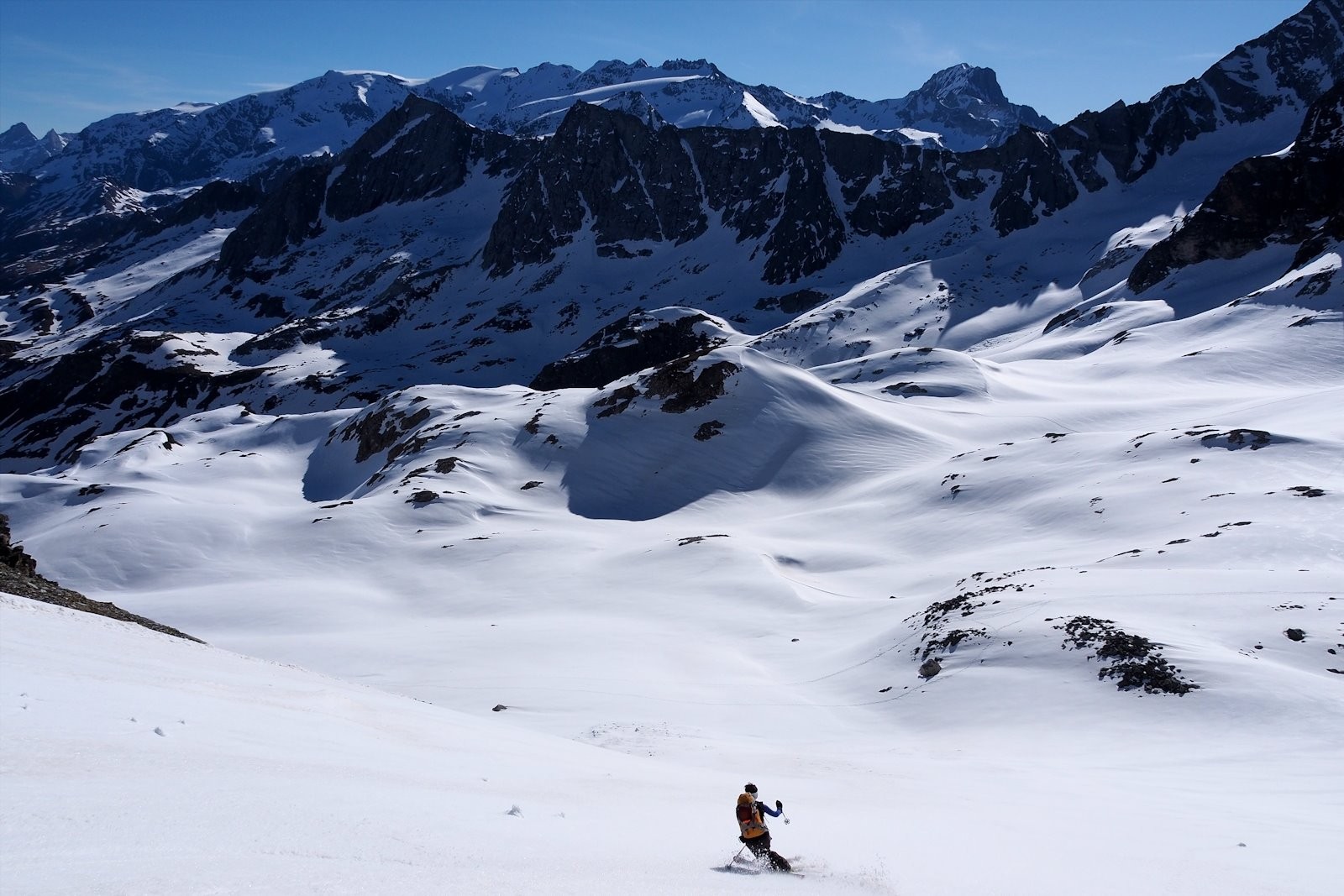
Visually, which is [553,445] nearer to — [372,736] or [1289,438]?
[1289,438]

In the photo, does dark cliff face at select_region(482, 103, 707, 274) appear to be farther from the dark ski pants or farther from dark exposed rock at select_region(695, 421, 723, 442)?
the dark ski pants

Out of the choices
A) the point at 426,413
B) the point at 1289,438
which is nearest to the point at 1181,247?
the point at 1289,438

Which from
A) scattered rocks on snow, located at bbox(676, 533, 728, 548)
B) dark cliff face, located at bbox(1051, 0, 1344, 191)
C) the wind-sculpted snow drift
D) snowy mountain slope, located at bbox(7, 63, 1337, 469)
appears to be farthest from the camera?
dark cliff face, located at bbox(1051, 0, 1344, 191)

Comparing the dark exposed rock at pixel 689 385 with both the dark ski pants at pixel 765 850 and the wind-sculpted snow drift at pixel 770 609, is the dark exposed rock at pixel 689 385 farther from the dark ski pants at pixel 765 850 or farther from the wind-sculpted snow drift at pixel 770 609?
the dark ski pants at pixel 765 850

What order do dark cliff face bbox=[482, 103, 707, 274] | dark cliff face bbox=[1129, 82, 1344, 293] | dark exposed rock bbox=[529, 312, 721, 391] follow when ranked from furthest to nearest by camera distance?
dark cliff face bbox=[482, 103, 707, 274]
dark exposed rock bbox=[529, 312, 721, 391]
dark cliff face bbox=[1129, 82, 1344, 293]

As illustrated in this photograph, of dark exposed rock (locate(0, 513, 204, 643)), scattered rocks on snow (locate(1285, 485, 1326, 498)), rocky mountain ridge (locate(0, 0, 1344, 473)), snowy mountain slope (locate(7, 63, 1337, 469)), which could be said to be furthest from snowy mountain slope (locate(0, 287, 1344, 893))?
snowy mountain slope (locate(7, 63, 1337, 469))

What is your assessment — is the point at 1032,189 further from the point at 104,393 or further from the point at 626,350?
the point at 104,393

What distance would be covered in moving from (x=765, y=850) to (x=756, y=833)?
264mm

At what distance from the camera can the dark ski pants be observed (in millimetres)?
10109

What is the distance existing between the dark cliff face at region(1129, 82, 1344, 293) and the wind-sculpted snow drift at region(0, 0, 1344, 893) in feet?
1.42

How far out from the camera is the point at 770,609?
36500mm

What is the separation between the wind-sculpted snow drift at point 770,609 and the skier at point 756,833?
490 mm

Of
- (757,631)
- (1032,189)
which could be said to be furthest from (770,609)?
(1032,189)

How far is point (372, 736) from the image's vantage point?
536 inches
